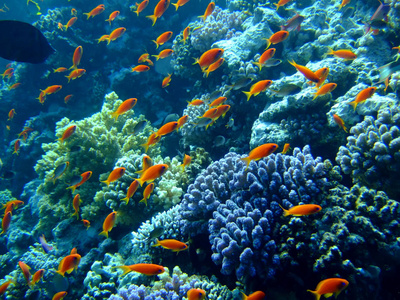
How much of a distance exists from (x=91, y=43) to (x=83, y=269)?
11.1m

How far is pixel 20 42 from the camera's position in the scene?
2.63 metres

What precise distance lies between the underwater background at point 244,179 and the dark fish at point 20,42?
2.28m

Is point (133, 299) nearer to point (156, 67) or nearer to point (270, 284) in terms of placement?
point (270, 284)

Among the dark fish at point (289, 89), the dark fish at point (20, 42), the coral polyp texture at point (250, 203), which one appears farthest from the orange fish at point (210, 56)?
the dark fish at point (20, 42)

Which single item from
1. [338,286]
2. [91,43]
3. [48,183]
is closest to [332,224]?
[338,286]

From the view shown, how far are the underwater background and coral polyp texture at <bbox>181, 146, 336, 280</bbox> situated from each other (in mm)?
20

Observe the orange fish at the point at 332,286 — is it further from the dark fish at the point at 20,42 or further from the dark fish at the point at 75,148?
the dark fish at the point at 75,148

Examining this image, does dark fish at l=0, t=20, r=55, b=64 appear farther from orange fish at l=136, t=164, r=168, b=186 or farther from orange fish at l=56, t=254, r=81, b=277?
orange fish at l=56, t=254, r=81, b=277

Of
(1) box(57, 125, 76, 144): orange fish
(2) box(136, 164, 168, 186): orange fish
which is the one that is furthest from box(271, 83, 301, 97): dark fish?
(1) box(57, 125, 76, 144): orange fish

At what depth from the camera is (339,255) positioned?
2611 millimetres

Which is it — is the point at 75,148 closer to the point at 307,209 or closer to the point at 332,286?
the point at 307,209

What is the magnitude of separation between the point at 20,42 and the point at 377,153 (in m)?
5.28

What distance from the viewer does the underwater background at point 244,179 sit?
111 inches

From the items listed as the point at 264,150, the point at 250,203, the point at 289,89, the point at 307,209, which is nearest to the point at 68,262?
the point at 250,203
